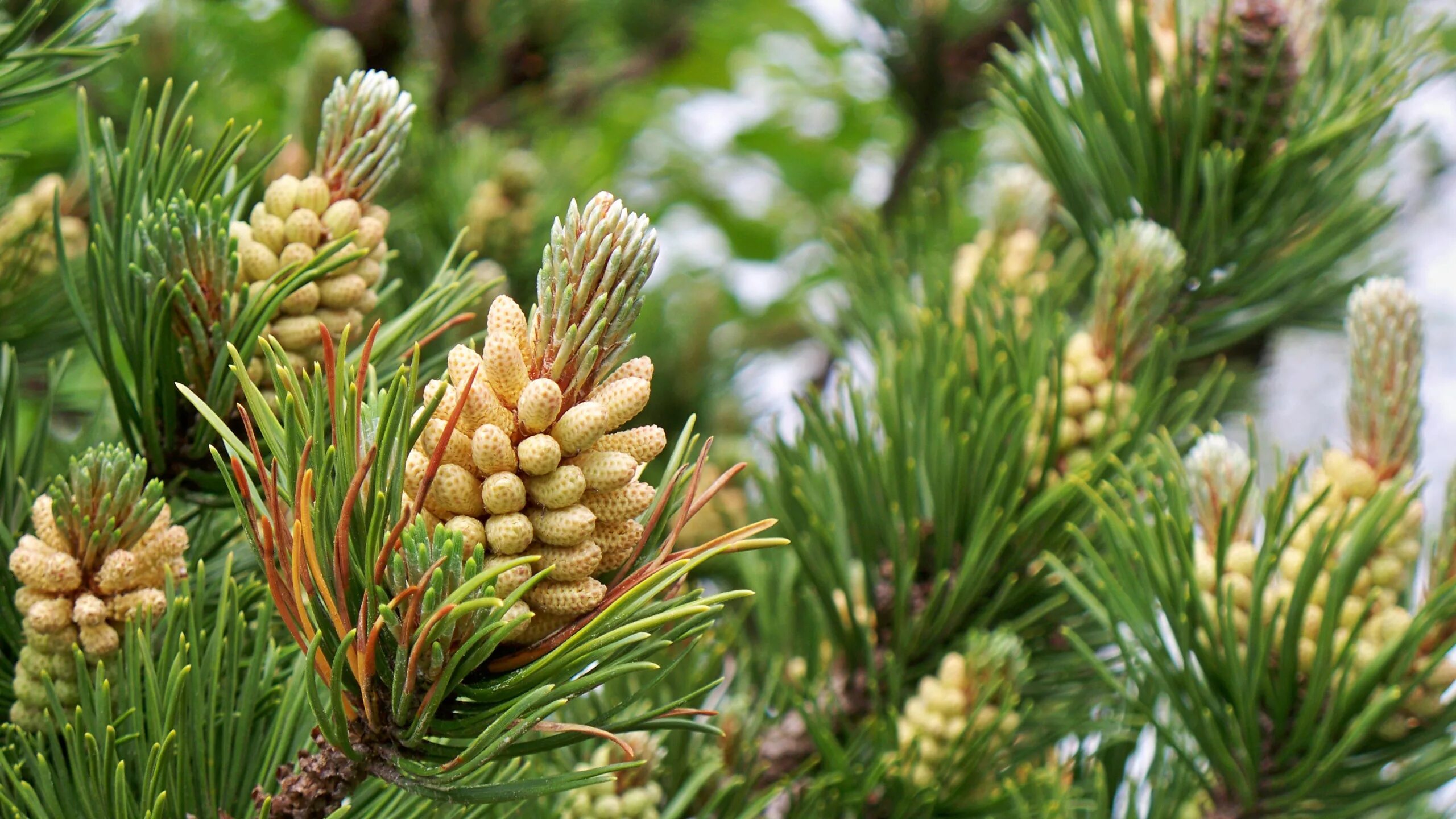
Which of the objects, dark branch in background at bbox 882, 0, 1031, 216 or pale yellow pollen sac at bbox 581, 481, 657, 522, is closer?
pale yellow pollen sac at bbox 581, 481, 657, 522

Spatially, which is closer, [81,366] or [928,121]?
[81,366]

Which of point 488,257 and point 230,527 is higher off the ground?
point 488,257

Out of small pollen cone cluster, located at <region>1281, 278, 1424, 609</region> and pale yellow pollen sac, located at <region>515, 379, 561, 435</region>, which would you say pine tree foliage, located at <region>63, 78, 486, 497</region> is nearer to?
pale yellow pollen sac, located at <region>515, 379, 561, 435</region>

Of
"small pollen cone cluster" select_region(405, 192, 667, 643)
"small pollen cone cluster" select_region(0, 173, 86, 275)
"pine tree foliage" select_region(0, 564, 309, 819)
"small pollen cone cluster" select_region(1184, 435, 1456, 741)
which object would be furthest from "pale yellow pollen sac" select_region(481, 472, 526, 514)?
"small pollen cone cluster" select_region(0, 173, 86, 275)

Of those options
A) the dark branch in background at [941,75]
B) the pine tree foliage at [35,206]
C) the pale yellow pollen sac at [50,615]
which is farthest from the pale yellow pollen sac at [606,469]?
the dark branch in background at [941,75]

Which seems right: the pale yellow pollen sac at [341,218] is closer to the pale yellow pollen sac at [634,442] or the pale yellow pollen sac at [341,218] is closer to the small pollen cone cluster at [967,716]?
the pale yellow pollen sac at [634,442]

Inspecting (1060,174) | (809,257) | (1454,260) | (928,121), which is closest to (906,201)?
(928,121)

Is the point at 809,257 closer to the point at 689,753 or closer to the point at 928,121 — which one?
the point at 928,121
